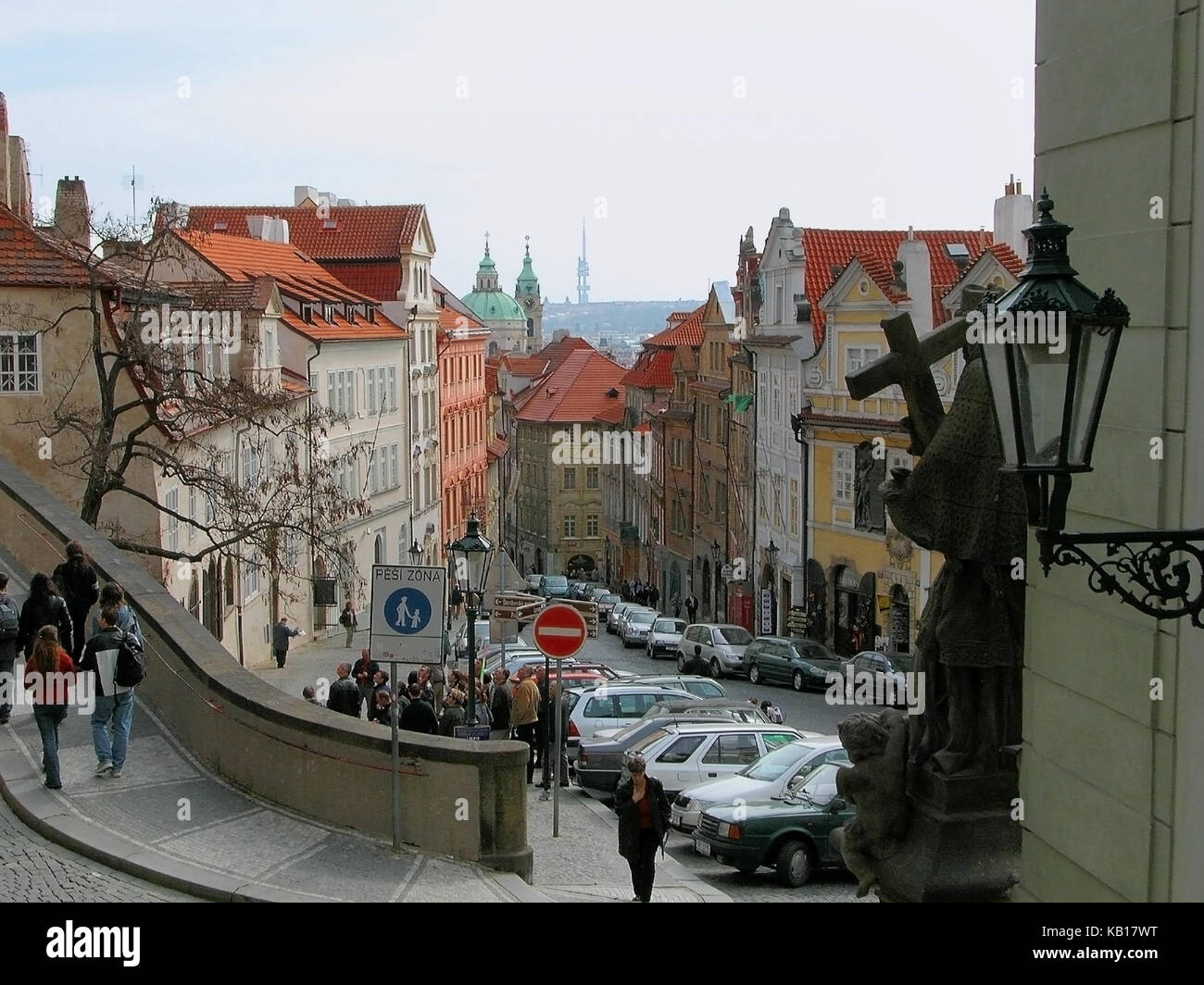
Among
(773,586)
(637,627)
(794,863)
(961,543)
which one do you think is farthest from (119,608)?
(773,586)

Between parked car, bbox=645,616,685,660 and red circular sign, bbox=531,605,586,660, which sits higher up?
red circular sign, bbox=531,605,586,660

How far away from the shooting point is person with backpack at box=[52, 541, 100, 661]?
47.3ft

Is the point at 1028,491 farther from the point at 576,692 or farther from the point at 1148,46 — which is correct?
the point at 576,692

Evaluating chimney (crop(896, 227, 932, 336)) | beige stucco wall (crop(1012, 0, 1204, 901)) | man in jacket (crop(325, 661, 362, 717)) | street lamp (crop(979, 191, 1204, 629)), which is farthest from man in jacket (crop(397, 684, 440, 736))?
chimney (crop(896, 227, 932, 336))

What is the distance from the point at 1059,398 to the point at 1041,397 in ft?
0.23

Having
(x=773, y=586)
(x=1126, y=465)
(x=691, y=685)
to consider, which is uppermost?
(x=1126, y=465)

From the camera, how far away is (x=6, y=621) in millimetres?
13047

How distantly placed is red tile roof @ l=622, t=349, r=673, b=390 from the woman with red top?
7062 centimetres

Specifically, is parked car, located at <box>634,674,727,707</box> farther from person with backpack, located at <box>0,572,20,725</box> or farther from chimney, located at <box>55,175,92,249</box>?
person with backpack, located at <box>0,572,20,725</box>

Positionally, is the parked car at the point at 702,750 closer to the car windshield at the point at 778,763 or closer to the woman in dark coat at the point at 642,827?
the car windshield at the point at 778,763

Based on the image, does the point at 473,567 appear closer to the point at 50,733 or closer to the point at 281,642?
the point at 50,733

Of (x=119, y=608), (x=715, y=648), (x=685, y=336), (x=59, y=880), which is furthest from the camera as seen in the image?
(x=685, y=336)

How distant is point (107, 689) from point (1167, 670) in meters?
8.10

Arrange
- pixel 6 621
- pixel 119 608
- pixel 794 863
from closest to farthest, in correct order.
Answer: pixel 119 608, pixel 6 621, pixel 794 863
